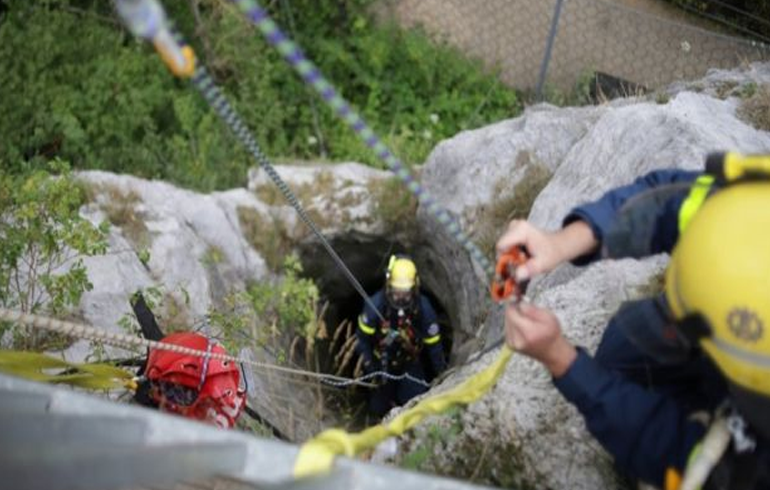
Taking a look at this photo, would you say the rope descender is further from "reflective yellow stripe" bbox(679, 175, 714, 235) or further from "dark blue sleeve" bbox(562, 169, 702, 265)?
"reflective yellow stripe" bbox(679, 175, 714, 235)

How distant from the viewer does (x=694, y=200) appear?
79.3 inches

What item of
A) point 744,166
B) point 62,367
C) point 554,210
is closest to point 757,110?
point 554,210

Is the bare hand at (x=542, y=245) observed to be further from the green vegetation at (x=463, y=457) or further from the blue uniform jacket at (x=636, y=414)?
the green vegetation at (x=463, y=457)

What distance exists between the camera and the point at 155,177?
25.9 ft

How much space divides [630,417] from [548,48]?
6.99 meters

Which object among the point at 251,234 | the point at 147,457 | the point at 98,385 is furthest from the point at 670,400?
the point at 251,234

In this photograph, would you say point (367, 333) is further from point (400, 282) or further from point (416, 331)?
point (400, 282)

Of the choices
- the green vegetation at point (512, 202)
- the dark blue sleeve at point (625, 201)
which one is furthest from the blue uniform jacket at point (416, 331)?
the dark blue sleeve at point (625, 201)

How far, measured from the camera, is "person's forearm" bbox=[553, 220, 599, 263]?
6.93 ft

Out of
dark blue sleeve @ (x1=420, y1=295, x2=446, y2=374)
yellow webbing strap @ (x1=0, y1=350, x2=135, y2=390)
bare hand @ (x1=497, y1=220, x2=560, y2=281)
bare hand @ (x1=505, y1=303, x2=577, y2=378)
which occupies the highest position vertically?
bare hand @ (x1=497, y1=220, x2=560, y2=281)

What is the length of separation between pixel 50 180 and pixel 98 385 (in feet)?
4.36

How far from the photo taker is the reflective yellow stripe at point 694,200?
2.00 m

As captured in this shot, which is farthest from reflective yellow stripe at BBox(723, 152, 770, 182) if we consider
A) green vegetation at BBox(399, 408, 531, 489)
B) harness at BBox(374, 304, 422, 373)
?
harness at BBox(374, 304, 422, 373)

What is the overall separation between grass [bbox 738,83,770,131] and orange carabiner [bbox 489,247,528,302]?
2755 mm
